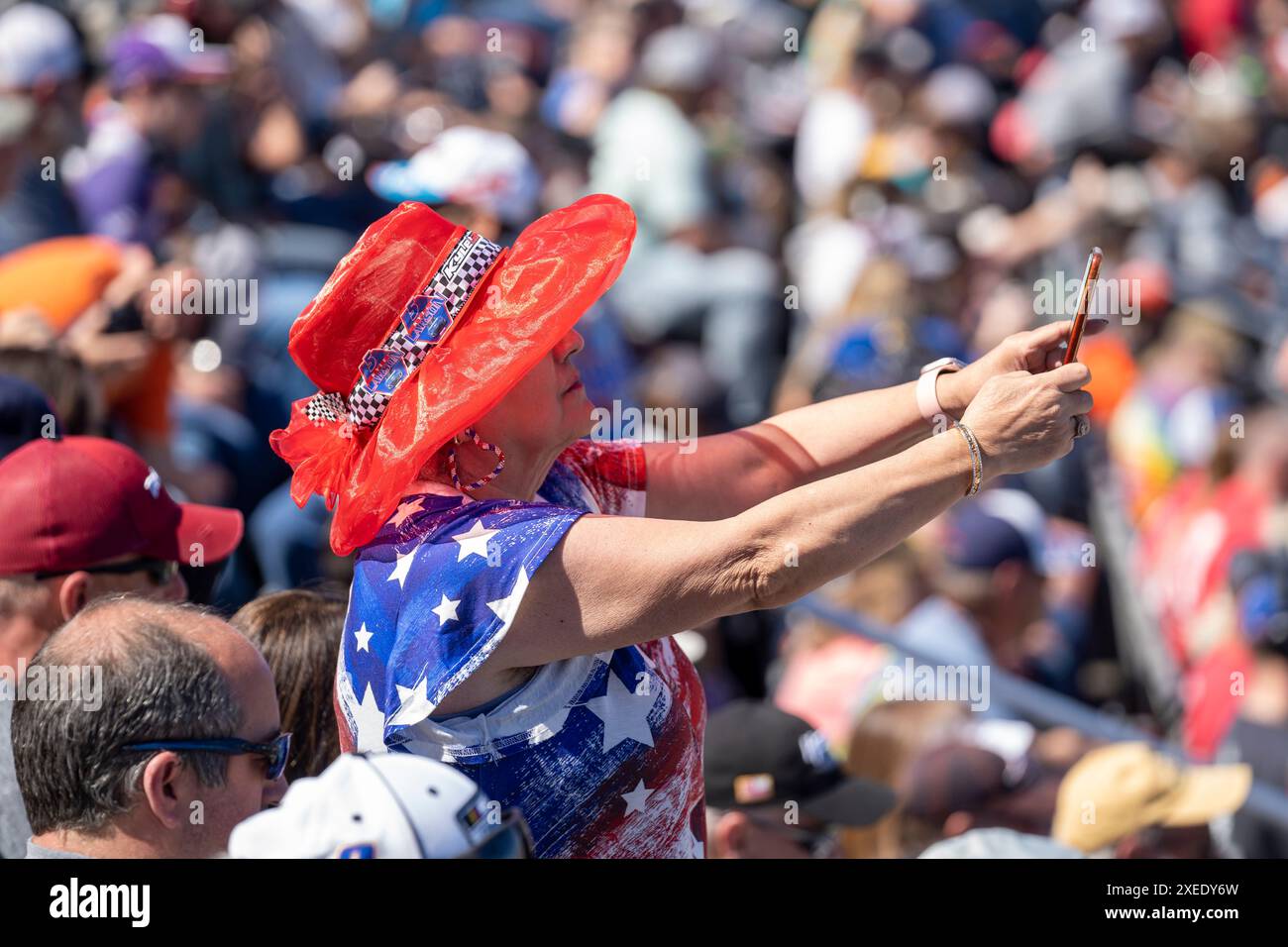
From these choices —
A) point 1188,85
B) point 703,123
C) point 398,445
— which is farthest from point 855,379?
point 1188,85

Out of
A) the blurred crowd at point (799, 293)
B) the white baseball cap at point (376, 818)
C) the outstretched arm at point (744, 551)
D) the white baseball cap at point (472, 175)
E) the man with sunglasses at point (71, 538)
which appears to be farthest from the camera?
the white baseball cap at point (472, 175)

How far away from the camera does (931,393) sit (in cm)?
268

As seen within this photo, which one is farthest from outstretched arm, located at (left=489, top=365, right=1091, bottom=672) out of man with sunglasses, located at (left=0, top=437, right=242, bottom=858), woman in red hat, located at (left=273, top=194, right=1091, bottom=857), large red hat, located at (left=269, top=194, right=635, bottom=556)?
man with sunglasses, located at (left=0, top=437, right=242, bottom=858)

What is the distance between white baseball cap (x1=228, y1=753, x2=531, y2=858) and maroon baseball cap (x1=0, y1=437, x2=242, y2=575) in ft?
3.98

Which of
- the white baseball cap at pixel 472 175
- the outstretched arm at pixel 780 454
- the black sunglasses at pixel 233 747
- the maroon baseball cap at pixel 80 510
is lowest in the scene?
the black sunglasses at pixel 233 747

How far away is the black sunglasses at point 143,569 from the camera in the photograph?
2.96 m

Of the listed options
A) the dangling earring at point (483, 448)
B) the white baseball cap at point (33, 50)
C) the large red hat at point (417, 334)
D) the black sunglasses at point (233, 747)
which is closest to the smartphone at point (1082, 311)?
the large red hat at point (417, 334)

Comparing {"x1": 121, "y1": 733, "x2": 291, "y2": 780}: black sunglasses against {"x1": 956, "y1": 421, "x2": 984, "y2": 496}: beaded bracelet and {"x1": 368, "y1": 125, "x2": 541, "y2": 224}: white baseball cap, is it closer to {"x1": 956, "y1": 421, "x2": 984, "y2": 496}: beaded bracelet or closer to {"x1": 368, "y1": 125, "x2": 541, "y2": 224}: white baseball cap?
{"x1": 956, "y1": 421, "x2": 984, "y2": 496}: beaded bracelet

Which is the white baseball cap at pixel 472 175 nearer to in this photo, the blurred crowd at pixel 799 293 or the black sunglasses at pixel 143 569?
the blurred crowd at pixel 799 293

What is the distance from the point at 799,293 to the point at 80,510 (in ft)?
16.8

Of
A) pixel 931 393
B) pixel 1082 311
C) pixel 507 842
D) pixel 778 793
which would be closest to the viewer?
pixel 507 842

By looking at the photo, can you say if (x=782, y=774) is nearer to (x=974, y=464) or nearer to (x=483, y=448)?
(x=483, y=448)

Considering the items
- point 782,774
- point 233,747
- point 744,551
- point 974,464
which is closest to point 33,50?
point 782,774
